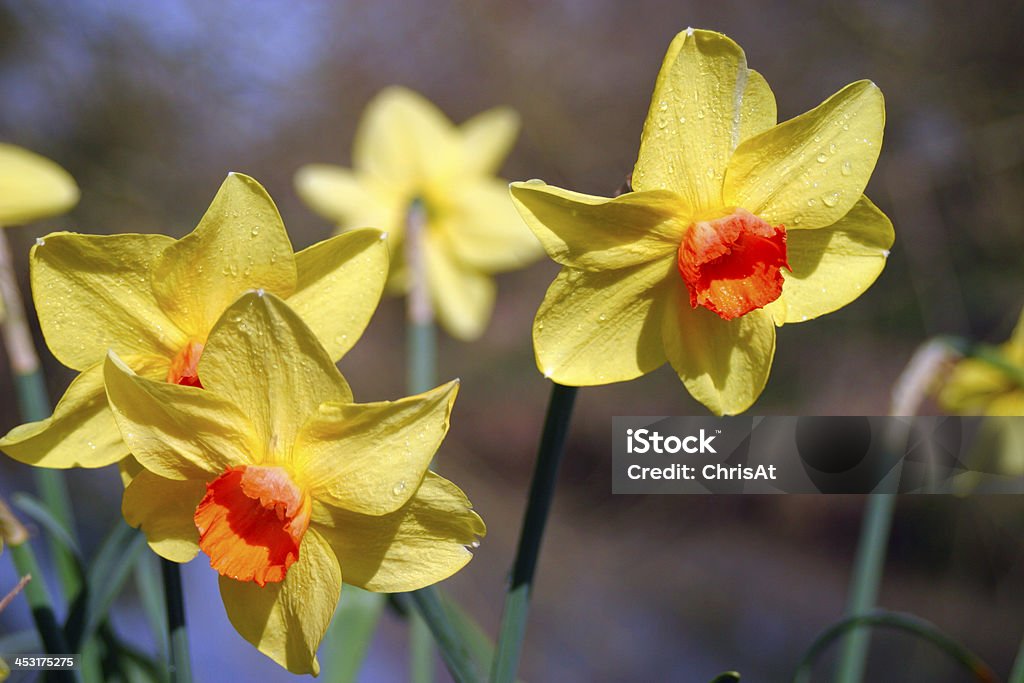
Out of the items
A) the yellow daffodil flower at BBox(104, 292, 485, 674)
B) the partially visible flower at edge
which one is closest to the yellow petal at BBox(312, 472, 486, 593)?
the yellow daffodil flower at BBox(104, 292, 485, 674)

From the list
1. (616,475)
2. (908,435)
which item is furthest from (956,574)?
(616,475)

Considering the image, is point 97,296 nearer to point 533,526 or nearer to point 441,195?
point 533,526

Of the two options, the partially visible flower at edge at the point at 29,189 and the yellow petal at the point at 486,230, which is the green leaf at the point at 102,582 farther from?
the yellow petal at the point at 486,230

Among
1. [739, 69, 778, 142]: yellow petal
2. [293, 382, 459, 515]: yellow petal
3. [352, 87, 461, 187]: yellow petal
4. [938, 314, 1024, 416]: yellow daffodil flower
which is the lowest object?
[293, 382, 459, 515]: yellow petal

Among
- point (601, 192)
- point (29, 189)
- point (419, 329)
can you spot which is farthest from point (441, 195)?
point (601, 192)

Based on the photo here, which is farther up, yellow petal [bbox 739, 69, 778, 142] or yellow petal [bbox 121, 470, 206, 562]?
yellow petal [bbox 739, 69, 778, 142]

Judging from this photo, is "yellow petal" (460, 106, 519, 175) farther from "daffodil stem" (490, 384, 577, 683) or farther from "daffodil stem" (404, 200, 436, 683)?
"daffodil stem" (490, 384, 577, 683)

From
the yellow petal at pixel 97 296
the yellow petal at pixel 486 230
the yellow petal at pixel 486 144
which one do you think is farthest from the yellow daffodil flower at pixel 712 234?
the yellow petal at pixel 486 144
